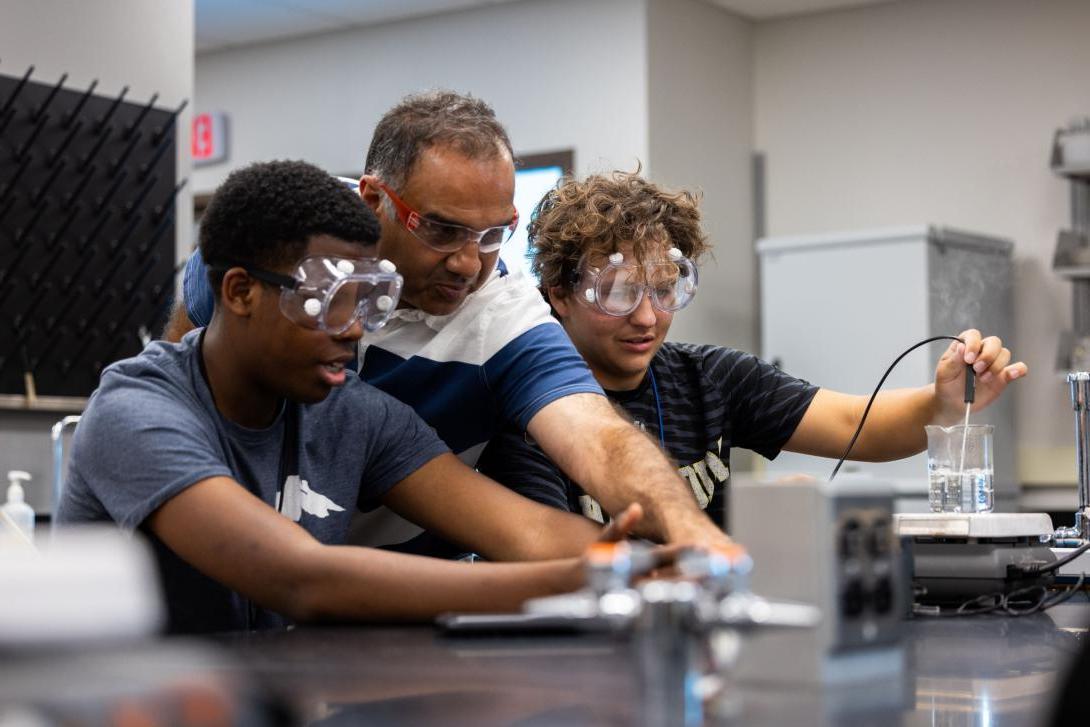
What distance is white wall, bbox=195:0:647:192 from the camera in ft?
18.3

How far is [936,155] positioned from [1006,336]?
0.77 meters

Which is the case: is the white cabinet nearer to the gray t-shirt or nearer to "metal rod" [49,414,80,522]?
"metal rod" [49,414,80,522]

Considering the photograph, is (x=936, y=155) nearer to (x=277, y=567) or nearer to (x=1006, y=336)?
(x=1006, y=336)

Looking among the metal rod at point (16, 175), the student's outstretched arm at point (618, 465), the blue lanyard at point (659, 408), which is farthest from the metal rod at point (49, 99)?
the student's outstretched arm at point (618, 465)

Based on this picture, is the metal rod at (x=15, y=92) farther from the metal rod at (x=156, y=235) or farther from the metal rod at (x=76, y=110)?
the metal rod at (x=156, y=235)

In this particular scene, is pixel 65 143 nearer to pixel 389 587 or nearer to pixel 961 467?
pixel 961 467

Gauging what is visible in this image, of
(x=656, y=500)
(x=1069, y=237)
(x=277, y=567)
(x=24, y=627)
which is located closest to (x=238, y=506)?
(x=277, y=567)

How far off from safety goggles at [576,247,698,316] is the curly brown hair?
0.03 meters

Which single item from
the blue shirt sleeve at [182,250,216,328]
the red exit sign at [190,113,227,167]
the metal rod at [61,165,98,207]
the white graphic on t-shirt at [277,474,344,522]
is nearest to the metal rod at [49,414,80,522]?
the metal rod at [61,165,98,207]

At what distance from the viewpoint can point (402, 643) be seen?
4.18ft

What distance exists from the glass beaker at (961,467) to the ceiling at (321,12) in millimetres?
4006

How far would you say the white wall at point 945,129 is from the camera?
213 inches

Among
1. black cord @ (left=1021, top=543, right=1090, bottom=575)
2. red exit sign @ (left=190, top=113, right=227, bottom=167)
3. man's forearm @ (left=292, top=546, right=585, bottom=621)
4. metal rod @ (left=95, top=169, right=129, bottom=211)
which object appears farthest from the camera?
red exit sign @ (left=190, top=113, right=227, bottom=167)

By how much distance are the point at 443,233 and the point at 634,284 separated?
0.45m
